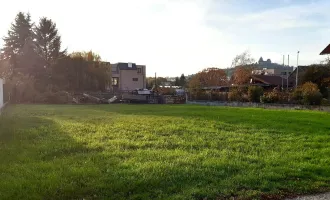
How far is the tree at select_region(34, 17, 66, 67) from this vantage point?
163ft

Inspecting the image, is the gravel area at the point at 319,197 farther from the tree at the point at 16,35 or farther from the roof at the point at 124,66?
the roof at the point at 124,66

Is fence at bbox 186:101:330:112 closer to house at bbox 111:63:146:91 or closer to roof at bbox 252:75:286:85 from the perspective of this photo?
roof at bbox 252:75:286:85

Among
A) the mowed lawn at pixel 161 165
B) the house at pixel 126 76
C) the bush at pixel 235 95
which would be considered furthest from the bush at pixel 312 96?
the house at pixel 126 76

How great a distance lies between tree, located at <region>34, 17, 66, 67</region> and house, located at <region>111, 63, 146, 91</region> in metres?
15.7

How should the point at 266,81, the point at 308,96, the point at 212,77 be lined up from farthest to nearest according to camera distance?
the point at 212,77
the point at 266,81
the point at 308,96

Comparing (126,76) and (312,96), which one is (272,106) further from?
(126,76)

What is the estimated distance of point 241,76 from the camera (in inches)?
1937

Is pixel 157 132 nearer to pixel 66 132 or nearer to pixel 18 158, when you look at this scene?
pixel 66 132

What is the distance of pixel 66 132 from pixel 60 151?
3.26 m

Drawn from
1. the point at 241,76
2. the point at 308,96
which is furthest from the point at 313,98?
the point at 241,76

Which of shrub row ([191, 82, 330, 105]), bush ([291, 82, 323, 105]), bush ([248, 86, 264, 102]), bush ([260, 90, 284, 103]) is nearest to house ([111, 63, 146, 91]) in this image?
shrub row ([191, 82, 330, 105])

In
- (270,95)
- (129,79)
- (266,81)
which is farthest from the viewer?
(129,79)

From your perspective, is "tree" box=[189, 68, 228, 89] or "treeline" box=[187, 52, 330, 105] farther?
"tree" box=[189, 68, 228, 89]

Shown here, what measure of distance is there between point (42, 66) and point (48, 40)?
9442mm
